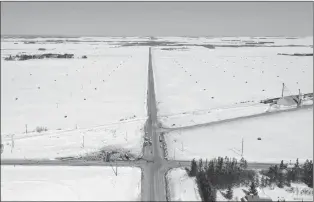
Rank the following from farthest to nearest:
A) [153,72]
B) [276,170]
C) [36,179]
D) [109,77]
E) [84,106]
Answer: [153,72] < [109,77] < [84,106] < [276,170] < [36,179]

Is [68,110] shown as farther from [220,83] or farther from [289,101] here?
[220,83]

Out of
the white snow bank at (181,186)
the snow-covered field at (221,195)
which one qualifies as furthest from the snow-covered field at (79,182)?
the snow-covered field at (221,195)

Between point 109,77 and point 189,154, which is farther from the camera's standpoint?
point 109,77

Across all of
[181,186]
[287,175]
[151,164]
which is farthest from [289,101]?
[181,186]

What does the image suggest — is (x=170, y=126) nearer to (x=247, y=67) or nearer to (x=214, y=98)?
(x=214, y=98)

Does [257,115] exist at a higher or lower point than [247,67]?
lower

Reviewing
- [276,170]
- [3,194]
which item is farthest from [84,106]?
[3,194]

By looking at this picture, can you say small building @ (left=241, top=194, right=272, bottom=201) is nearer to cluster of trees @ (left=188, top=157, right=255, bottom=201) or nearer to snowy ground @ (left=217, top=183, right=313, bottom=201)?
snowy ground @ (left=217, top=183, right=313, bottom=201)
